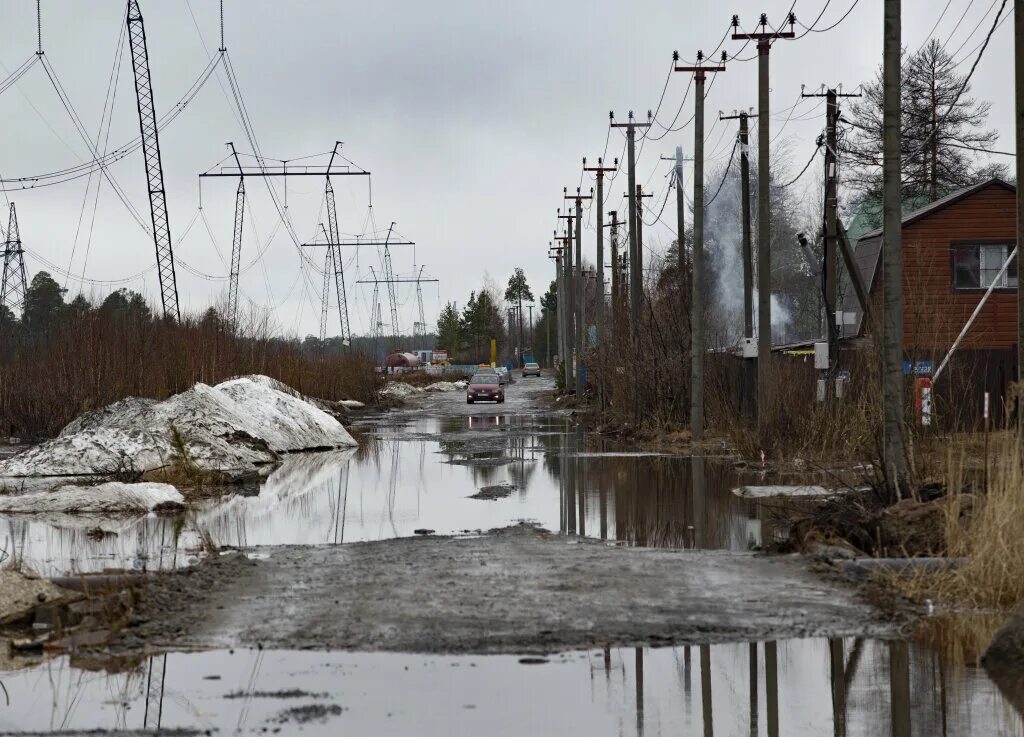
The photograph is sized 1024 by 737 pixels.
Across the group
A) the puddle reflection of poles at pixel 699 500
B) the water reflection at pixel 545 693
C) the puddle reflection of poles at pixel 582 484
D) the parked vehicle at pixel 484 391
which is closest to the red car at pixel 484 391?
the parked vehicle at pixel 484 391

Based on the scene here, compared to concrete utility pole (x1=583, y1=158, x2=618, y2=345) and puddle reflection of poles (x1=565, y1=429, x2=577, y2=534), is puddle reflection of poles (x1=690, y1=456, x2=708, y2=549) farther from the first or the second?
concrete utility pole (x1=583, y1=158, x2=618, y2=345)

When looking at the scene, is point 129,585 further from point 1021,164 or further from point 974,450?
point 974,450

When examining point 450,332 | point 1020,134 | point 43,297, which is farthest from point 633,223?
point 450,332

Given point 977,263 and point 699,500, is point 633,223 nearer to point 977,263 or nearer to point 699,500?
point 977,263

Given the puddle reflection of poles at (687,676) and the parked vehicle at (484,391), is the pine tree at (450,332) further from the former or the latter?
the puddle reflection of poles at (687,676)

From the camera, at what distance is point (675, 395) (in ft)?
115

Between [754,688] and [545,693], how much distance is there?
1.21 meters

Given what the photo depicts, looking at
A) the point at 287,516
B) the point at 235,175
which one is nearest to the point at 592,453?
the point at 287,516

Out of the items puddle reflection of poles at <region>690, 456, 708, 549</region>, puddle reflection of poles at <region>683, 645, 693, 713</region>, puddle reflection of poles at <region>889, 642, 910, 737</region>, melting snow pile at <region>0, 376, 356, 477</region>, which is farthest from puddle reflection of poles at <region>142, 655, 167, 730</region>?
melting snow pile at <region>0, 376, 356, 477</region>

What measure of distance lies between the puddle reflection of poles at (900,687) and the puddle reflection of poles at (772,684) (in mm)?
605

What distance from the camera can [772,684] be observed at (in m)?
7.58

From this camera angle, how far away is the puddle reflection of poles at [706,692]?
6754 mm

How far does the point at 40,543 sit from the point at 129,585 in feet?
16.7

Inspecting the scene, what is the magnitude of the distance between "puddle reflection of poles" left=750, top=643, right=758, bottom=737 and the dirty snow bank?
12023 mm
